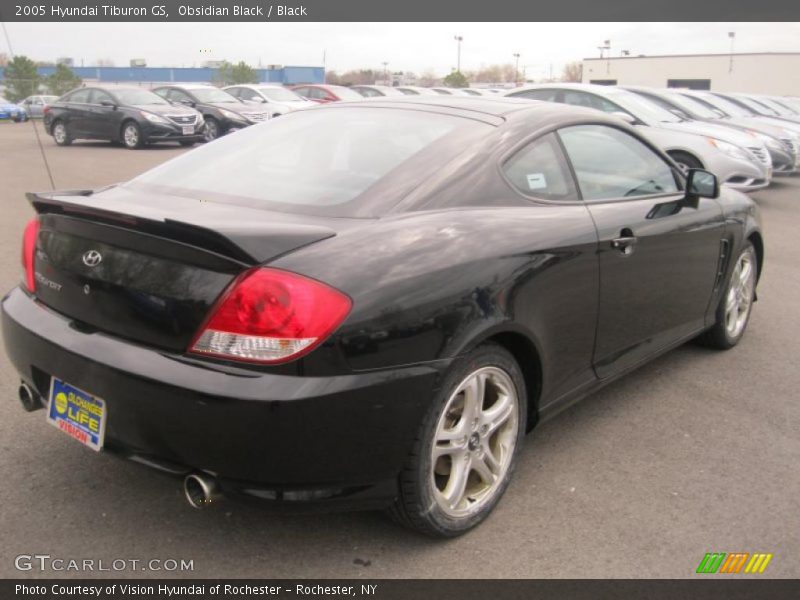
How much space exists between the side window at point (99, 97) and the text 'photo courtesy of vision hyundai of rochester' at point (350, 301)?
16.1 m

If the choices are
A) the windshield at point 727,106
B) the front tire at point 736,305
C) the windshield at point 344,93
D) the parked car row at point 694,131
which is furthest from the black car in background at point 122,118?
the front tire at point 736,305

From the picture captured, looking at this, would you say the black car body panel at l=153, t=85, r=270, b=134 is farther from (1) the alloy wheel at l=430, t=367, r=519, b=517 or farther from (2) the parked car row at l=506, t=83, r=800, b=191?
(1) the alloy wheel at l=430, t=367, r=519, b=517

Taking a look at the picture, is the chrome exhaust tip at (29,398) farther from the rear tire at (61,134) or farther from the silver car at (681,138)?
the rear tire at (61,134)

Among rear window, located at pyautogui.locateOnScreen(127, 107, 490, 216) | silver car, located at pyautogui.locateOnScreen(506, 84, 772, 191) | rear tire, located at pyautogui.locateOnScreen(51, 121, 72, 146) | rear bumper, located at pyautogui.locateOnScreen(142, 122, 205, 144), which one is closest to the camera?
rear window, located at pyautogui.locateOnScreen(127, 107, 490, 216)

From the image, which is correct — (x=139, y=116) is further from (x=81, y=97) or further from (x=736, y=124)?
(x=736, y=124)

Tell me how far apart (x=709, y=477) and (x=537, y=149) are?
1542mm

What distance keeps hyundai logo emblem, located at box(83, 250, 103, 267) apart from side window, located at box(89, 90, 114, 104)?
665 inches

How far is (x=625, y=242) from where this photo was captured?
3291 millimetres

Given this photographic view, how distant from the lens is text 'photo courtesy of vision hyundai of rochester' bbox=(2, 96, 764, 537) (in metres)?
2.17

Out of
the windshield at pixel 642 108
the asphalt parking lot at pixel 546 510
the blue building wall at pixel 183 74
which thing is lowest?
the asphalt parking lot at pixel 546 510

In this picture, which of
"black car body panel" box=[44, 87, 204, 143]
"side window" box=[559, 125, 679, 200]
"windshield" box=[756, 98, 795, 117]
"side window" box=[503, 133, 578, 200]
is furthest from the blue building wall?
"side window" box=[503, 133, 578, 200]

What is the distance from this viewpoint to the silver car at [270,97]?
20.1 meters

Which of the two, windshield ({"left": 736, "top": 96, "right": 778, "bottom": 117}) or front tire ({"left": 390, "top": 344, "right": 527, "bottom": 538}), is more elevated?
windshield ({"left": 736, "top": 96, "right": 778, "bottom": 117})

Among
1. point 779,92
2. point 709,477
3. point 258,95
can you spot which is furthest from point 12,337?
point 779,92
